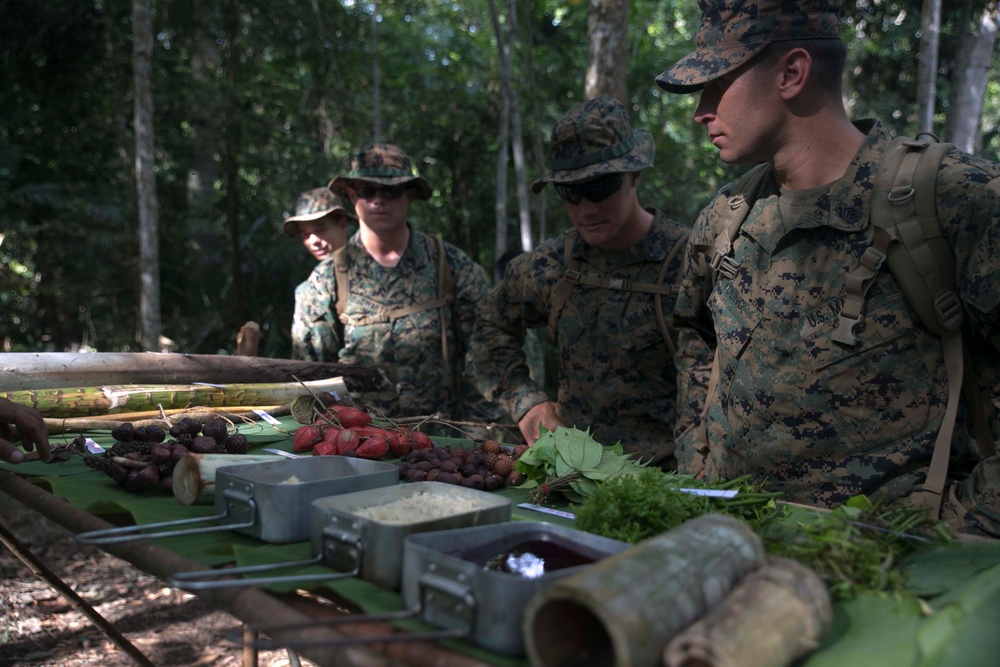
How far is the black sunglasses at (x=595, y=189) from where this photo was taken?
3645 millimetres

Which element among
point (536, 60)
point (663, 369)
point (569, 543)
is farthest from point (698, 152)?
point (569, 543)

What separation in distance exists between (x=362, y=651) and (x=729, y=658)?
1.96 ft

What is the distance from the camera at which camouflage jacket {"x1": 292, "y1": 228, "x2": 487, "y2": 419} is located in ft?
16.9

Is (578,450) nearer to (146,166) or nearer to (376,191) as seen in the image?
(376,191)

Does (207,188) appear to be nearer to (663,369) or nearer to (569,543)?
(663,369)

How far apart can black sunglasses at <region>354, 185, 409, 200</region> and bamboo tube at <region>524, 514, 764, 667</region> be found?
13.3 ft

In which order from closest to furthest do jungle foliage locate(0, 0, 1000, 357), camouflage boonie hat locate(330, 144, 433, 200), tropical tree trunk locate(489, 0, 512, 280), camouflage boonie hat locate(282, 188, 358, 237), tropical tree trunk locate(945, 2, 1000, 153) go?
camouflage boonie hat locate(330, 144, 433, 200) → camouflage boonie hat locate(282, 188, 358, 237) → tropical tree trunk locate(489, 0, 512, 280) → tropical tree trunk locate(945, 2, 1000, 153) → jungle foliage locate(0, 0, 1000, 357)

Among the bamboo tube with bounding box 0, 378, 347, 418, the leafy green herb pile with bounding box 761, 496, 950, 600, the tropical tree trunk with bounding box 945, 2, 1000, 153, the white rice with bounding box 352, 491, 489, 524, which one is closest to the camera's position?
the leafy green herb pile with bounding box 761, 496, 950, 600

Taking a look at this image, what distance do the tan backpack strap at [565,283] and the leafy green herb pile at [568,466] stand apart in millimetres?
1479

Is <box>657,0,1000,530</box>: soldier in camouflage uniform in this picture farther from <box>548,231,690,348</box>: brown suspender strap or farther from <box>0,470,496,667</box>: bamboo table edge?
<box>0,470,496,667</box>: bamboo table edge

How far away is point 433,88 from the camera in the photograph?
496 inches

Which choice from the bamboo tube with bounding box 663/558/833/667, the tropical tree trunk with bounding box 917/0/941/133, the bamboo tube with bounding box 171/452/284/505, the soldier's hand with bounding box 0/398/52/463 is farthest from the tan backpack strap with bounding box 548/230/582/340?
the tropical tree trunk with bounding box 917/0/941/133

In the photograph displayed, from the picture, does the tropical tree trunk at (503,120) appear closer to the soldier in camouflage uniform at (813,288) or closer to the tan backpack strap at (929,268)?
the soldier in camouflage uniform at (813,288)

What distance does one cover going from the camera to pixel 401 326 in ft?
16.9
